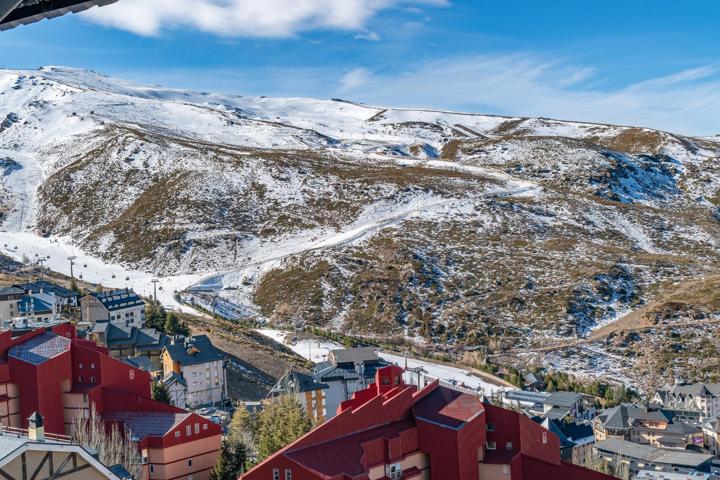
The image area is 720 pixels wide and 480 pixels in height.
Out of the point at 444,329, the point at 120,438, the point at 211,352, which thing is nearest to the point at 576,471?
the point at 120,438

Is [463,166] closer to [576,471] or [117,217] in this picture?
[117,217]

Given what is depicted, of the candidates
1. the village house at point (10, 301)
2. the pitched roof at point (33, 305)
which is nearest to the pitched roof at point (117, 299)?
the pitched roof at point (33, 305)

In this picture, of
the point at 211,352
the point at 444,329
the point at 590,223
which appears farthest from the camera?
the point at 590,223

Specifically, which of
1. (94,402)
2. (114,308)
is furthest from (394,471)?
(114,308)

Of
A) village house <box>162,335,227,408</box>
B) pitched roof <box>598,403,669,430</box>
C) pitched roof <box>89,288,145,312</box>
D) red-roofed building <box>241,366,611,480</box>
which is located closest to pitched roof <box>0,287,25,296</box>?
pitched roof <box>89,288,145,312</box>

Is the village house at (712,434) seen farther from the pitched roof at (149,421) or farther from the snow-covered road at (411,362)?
the pitched roof at (149,421)

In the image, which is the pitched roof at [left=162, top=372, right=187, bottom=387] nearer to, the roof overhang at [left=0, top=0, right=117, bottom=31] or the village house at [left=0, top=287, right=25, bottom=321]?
the village house at [left=0, top=287, right=25, bottom=321]
